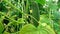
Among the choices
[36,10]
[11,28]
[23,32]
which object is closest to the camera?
[23,32]

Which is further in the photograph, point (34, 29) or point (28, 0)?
point (28, 0)

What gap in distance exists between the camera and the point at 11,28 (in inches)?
33.0

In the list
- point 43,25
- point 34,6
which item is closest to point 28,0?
point 34,6

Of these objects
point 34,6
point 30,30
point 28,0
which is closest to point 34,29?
point 30,30

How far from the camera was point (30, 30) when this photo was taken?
635 millimetres

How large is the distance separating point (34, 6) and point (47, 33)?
147 mm

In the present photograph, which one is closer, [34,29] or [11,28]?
[34,29]

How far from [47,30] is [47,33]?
0.5 inches

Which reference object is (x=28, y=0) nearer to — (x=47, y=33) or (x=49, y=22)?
(x=49, y=22)

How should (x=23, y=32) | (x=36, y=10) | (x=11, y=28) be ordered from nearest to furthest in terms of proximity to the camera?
(x=23, y=32), (x=36, y=10), (x=11, y=28)

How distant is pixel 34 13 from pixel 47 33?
0.38 feet

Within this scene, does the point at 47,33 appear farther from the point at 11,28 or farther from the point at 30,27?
the point at 11,28

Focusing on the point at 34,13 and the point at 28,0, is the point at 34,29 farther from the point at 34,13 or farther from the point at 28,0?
the point at 28,0

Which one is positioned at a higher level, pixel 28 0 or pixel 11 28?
pixel 28 0
